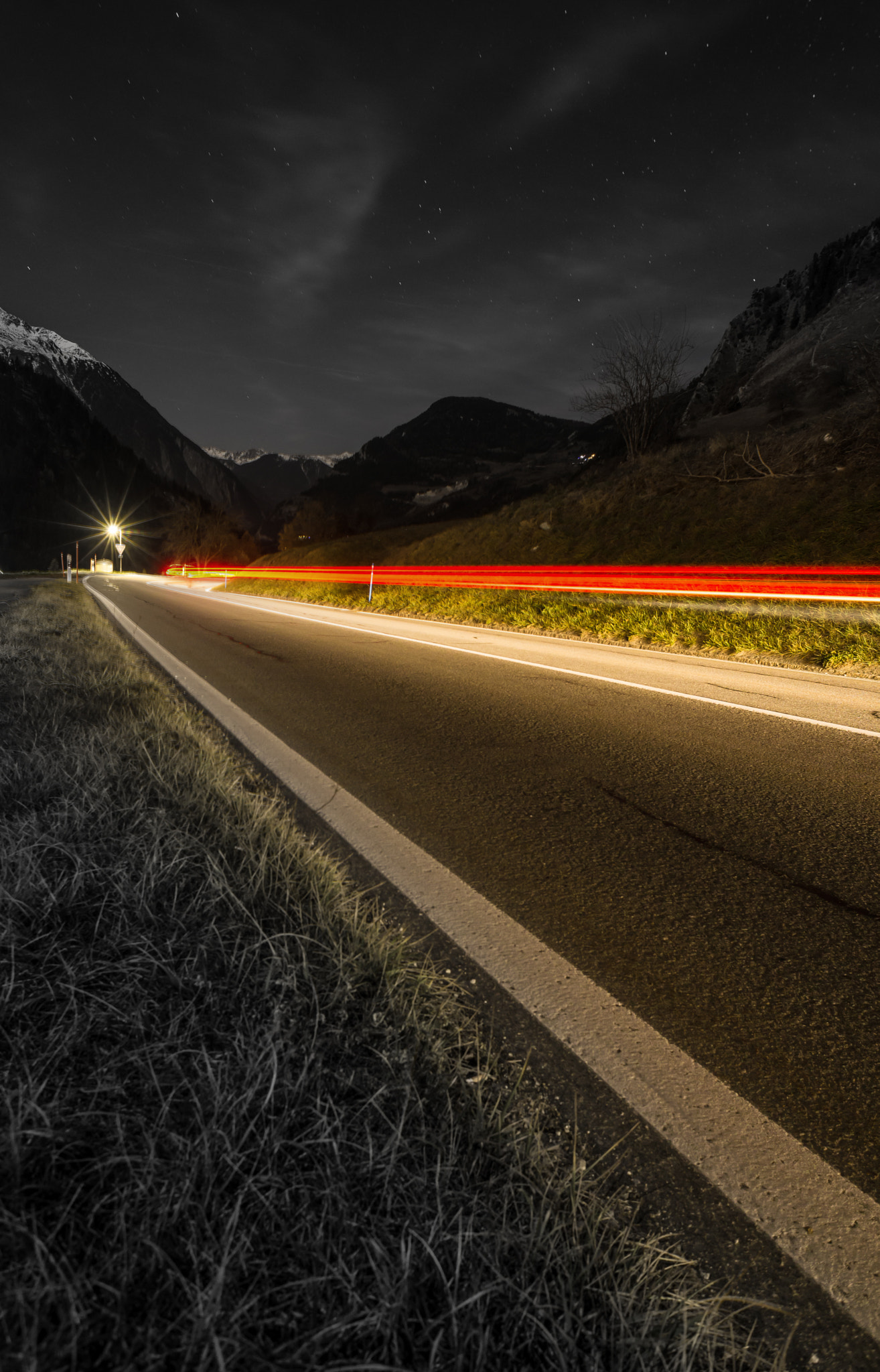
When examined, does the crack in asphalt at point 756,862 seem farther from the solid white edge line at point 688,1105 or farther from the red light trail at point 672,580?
the red light trail at point 672,580

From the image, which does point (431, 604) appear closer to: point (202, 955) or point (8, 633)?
point (8, 633)

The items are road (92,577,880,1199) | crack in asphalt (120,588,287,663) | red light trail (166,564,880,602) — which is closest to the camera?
road (92,577,880,1199)

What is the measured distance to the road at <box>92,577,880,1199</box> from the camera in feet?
6.41

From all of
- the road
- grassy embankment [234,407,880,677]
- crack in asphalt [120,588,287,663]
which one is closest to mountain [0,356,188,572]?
grassy embankment [234,407,880,677]

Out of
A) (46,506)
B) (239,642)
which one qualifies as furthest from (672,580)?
(46,506)

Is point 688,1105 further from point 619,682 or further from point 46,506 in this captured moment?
point 46,506

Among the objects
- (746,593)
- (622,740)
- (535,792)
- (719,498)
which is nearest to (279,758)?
(535,792)

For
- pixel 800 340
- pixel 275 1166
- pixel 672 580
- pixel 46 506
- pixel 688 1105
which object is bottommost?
pixel 688 1105

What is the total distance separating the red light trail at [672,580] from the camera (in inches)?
430

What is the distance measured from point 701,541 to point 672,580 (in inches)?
312

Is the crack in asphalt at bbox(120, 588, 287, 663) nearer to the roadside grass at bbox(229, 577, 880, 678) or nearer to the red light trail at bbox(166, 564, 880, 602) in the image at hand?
the roadside grass at bbox(229, 577, 880, 678)

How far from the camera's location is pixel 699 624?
440 inches

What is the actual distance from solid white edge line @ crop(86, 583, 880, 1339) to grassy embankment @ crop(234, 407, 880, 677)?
7.51 meters

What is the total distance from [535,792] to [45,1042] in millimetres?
2743
